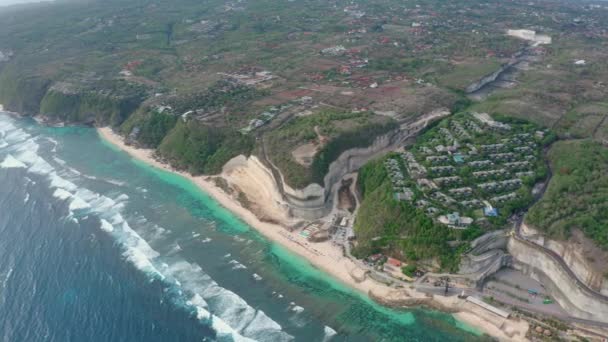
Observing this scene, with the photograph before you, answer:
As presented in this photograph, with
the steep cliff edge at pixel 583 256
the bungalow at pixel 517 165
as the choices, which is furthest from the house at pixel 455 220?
the bungalow at pixel 517 165

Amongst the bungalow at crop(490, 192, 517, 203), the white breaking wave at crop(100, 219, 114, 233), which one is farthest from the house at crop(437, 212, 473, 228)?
the white breaking wave at crop(100, 219, 114, 233)

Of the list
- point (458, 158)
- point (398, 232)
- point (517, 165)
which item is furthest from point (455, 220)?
point (517, 165)

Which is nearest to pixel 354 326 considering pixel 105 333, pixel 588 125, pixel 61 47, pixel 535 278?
pixel 535 278

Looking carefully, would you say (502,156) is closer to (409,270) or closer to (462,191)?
(462,191)

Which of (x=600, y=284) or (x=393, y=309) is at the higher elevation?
(x=600, y=284)

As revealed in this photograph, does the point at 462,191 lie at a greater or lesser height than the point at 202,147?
greater

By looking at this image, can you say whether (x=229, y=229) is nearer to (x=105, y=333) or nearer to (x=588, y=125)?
(x=105, y=333)
